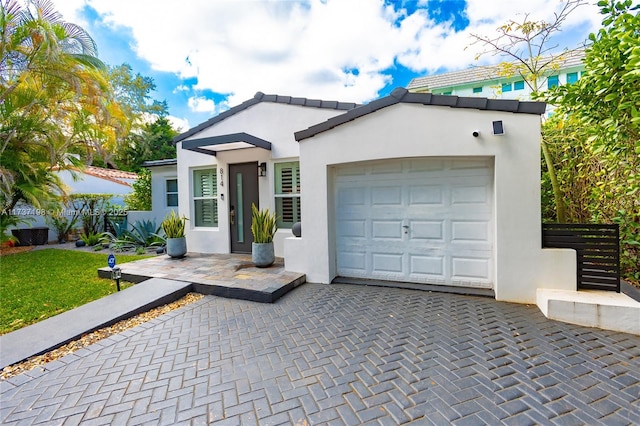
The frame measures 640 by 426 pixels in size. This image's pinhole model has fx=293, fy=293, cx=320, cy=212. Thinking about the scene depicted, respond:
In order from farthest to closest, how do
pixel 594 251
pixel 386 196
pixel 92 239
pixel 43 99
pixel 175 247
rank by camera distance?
pixel 92 239 < pixel 43 99 < pixel 175 247 < pixel 386 196 < pixel 594 251

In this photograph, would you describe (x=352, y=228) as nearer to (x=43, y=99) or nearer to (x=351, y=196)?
(x=351, y=196)

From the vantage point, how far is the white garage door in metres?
5.27

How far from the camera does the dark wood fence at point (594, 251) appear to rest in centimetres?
427

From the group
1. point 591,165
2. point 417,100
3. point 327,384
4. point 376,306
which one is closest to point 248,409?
point 327,384

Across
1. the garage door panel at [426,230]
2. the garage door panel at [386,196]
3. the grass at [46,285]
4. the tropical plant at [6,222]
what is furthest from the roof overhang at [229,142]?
the tropical plant at [6,222]

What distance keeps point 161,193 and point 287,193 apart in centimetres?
707

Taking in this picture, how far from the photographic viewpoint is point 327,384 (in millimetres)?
2762

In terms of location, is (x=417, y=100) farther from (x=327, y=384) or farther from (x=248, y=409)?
(x=248, y=409)

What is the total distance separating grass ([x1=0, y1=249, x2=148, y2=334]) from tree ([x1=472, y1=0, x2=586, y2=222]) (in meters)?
9.44

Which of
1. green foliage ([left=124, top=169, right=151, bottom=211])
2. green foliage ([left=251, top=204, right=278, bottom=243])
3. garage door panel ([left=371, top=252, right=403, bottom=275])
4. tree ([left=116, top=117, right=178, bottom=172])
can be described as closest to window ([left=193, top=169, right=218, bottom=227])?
green foliage ([left=251, top=204, right=278, bottom=243])

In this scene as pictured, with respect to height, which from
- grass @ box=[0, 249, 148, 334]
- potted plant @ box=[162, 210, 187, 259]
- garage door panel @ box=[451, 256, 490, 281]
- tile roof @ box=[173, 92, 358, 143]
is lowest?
grass @ box=[0, 249, 148, 334]

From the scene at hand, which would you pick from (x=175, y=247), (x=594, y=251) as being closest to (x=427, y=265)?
(x=594, y=251)

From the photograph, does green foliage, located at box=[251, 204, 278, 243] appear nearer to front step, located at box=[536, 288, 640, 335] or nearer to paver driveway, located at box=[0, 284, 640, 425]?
paver driveway, located at box=[0, 284, 640, 425]

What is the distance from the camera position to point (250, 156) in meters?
8.29
